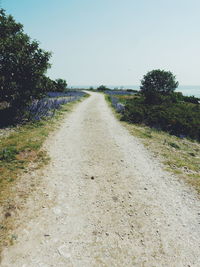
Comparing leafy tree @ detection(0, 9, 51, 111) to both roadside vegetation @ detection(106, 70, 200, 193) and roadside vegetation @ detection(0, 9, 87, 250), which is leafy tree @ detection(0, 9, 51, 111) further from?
roadside vegetation @ detection(106, 70, 200, 193)

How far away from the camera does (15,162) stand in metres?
7.93

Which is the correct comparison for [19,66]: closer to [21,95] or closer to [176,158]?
[21,95]

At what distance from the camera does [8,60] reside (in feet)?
43.5

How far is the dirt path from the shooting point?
387cm

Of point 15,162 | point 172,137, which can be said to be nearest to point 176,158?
point 172,137

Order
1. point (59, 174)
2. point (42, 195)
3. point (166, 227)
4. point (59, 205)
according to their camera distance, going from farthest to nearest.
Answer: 1. point (59, 174)
2. point (42, 195)
3. point (59, 205)
4. point (166, 227)

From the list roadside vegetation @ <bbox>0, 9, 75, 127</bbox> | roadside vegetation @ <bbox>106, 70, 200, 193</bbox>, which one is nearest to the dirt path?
roadside vegetation @ <bbox>106, 70, 200, 193</bbox>

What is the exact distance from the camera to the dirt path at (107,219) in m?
3.87

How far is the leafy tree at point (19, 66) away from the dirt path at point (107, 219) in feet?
26.1

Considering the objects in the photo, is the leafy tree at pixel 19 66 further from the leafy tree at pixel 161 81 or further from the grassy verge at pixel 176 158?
the leafy tree at pixel 161 81

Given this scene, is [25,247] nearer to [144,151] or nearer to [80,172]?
[80,172]

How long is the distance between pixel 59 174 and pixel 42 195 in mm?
1470

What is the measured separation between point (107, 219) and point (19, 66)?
12.6 m

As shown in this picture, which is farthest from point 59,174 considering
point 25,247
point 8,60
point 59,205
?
point 8,60
